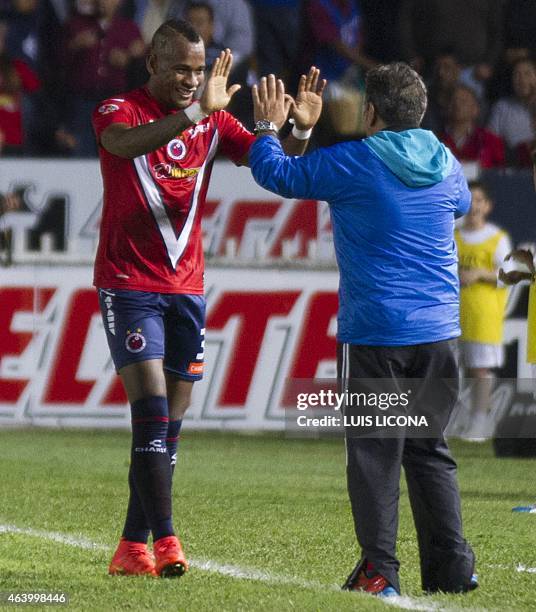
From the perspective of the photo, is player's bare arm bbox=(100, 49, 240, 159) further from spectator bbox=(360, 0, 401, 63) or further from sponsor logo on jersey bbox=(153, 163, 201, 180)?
spectator bbox=(360, 0, 401, 63)

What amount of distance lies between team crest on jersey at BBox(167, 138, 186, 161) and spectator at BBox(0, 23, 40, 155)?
8.37 metres

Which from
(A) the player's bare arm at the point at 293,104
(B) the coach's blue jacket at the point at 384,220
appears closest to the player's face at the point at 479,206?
(A) the player's bare arm at the point at 293,104

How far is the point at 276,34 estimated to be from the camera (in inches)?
588

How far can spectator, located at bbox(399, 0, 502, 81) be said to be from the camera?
15133 millimetres

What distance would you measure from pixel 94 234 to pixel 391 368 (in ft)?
26.7

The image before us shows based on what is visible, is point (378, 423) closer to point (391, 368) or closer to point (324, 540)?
point (391, 368)

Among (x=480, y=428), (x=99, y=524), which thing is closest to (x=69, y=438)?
(x=480, y=428)

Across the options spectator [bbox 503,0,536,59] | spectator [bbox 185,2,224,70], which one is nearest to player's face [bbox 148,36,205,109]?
spectator [bbox 185,2,224,70]

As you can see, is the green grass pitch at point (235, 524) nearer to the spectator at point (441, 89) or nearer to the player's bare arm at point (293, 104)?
the player's bare arm at point (293, 104)

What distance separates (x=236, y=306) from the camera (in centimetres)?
1301

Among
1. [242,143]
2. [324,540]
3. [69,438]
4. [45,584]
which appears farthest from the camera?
[69,438]

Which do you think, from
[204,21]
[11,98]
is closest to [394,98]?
[204,21]

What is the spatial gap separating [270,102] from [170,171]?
1.77ft

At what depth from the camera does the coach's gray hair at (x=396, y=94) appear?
5191 millimetres
